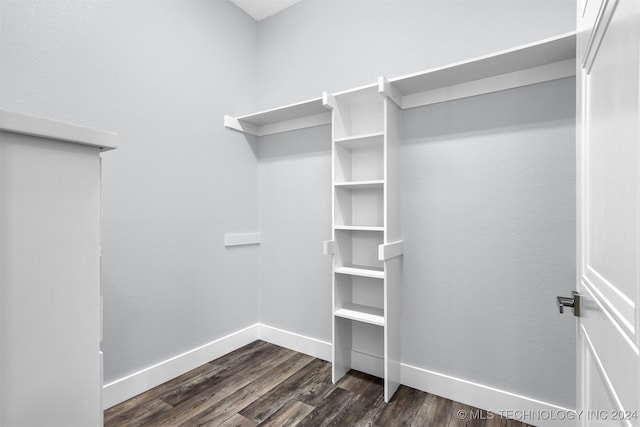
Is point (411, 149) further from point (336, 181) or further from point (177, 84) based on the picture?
point (177, 84)

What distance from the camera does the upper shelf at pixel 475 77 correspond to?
1.47m

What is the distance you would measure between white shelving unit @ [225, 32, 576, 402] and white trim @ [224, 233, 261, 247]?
0.85 meters

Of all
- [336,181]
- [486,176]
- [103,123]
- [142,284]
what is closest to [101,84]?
[103,123]

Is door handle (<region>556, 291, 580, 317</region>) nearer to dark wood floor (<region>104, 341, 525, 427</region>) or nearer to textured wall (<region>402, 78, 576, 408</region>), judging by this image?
textured wall (<region>402, 78, 576, 408</region>)

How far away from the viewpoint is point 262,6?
8.34 ft

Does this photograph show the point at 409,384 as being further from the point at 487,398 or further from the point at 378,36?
the point at 378,36

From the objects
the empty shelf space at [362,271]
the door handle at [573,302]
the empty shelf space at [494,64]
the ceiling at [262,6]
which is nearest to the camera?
the door handle at [573,302]

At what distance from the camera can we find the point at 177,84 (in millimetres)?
2096

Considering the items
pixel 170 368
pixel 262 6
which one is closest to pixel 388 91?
pixel 262 6

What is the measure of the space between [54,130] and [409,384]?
6.98 feet

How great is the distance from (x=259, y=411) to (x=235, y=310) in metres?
0.89

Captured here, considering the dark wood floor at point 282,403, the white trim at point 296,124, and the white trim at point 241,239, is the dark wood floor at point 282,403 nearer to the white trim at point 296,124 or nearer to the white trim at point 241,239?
the white trim at point 241,239

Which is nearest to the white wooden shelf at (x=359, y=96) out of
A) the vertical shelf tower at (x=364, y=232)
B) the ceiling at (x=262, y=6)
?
the vertical shelf tower at (x=364, y=232)

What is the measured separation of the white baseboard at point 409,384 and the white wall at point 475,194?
48mm
